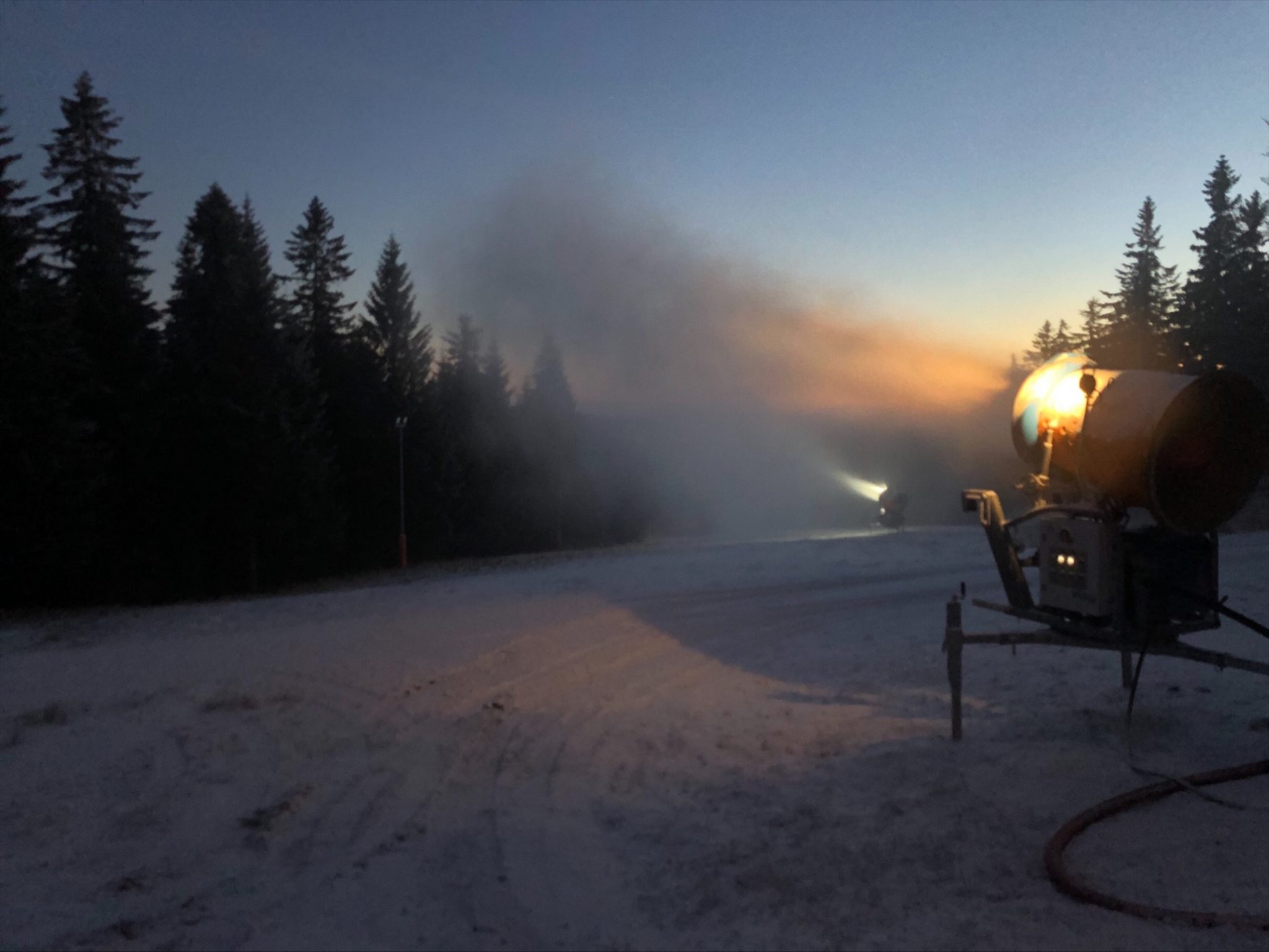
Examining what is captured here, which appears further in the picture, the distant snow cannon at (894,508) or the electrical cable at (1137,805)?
the distant snow cannon at (894,508)

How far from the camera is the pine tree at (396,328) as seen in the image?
175ft

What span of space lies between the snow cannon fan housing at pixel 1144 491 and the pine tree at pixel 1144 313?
3666 centimetres

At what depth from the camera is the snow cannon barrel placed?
584 centimetres

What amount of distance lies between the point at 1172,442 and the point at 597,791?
4565 millimetres

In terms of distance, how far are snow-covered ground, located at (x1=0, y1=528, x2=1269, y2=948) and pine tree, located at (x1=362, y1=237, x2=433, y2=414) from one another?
42.1 meters

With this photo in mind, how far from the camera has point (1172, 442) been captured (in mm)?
5938

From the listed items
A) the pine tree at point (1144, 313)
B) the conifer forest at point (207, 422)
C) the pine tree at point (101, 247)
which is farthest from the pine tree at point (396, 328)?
the pine tree at point (1144, 313)

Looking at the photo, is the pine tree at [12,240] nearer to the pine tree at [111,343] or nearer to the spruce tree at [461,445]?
the pine tree at [111,343]

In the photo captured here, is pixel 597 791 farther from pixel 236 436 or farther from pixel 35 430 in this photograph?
pixel 236 436

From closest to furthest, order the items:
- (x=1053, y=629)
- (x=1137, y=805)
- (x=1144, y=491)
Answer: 1. (x=1137, y=805)
2. (x=1144, y=491)
3. (x=1053, y=629)

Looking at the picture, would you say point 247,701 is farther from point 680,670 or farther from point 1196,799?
point 1196,799

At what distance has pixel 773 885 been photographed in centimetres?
484

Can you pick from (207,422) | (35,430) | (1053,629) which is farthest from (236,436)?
(1053,629)

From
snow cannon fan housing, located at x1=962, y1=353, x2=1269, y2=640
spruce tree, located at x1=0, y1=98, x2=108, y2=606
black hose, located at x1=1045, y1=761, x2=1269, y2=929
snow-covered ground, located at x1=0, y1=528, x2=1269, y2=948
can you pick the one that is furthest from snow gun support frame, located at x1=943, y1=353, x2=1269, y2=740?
spruce tree, located at x1=0, y1=98, x2=108, y2=606
